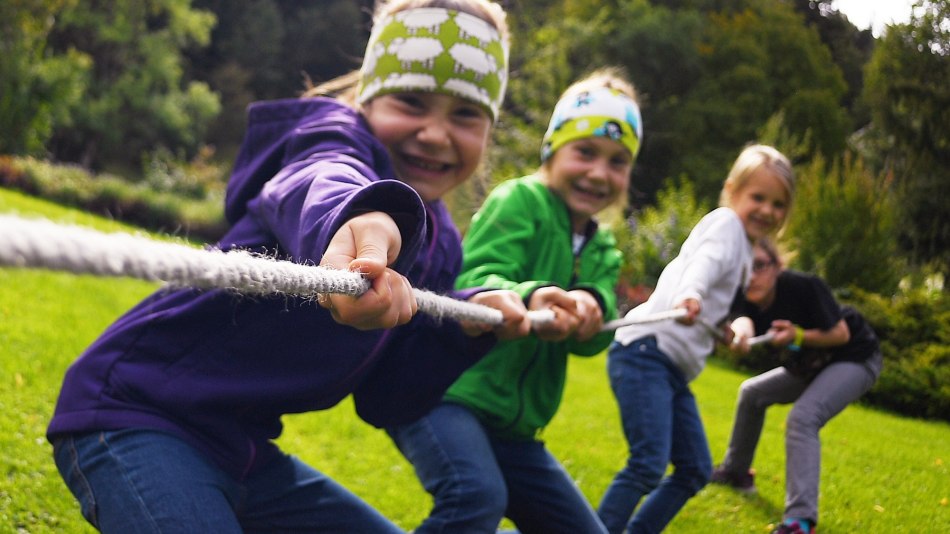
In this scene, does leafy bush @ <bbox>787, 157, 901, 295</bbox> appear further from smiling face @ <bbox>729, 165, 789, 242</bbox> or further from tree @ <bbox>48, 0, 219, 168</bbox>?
tree @ <bbox>48, 0, 219, 168</bbox>

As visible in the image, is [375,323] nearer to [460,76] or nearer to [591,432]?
[460,76]

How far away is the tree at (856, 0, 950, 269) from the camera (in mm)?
6637

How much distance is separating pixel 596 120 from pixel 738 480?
2.49m

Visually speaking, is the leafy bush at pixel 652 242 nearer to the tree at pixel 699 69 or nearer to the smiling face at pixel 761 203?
the smiling face at pixel 761 203

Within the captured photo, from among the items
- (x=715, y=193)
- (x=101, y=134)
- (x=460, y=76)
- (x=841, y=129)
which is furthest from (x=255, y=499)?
(x=101, y=134)

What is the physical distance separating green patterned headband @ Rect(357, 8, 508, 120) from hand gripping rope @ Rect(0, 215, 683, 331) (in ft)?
3.95

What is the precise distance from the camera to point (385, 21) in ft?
8.14

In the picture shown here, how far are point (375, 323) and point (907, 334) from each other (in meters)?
7.03

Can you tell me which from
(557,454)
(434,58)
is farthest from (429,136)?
(557,454)

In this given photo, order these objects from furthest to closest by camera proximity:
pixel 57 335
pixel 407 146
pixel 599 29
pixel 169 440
A: 1. pixel 599 29
2. pixel 57 335
3. pixel 407 146
4. pixel 169 440

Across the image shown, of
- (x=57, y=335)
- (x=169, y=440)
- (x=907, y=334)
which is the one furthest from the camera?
(x=907, y=334)

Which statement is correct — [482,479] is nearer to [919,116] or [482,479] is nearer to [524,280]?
[524,280]

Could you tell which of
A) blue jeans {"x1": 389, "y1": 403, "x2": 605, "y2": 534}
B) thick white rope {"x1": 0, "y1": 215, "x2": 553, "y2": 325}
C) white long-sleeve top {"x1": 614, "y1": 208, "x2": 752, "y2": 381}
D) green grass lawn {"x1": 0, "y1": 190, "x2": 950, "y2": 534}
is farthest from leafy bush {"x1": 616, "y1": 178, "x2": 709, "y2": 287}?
thick white rope {"x1": 0, "y1": 215, "x2": 553, "y2": 325}

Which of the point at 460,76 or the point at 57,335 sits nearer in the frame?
the point at 460,76
